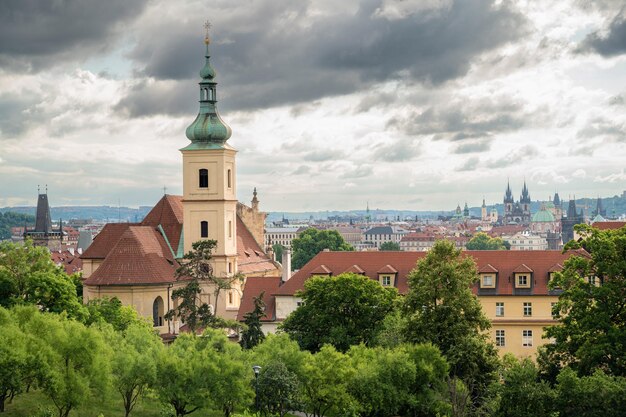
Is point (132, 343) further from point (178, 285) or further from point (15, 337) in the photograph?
point (178, 285)

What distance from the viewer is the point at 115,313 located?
7525 cm

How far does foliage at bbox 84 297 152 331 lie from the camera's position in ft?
242

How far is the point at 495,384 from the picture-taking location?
5222 cm

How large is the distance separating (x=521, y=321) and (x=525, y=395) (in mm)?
28595

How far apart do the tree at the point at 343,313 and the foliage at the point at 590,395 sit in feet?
66.5

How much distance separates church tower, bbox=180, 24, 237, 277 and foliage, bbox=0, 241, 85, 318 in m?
24.5

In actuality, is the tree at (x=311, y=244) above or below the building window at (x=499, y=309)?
above

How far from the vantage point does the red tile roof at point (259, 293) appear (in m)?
84.7

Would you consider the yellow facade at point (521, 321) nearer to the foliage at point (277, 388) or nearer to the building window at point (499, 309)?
the building window at point (499, 309)

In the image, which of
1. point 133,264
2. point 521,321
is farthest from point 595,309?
point 133,264

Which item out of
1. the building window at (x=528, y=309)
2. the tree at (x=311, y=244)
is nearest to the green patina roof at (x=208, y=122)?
the building window at (x=528, y=309)

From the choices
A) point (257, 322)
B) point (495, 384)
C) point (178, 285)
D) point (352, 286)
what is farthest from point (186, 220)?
point (495, 384)

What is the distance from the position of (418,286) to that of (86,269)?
47.0m

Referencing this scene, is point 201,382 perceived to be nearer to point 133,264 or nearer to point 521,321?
point 521,321
